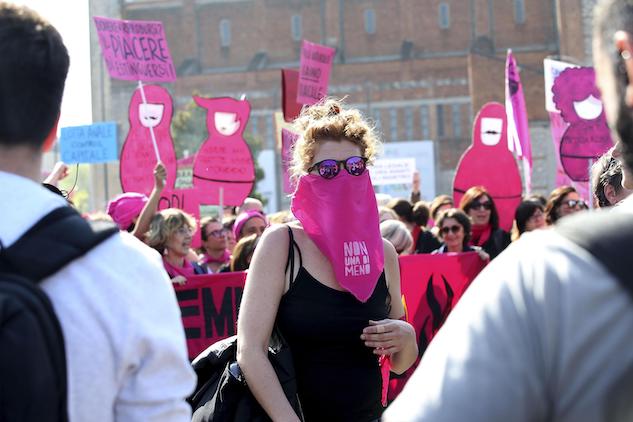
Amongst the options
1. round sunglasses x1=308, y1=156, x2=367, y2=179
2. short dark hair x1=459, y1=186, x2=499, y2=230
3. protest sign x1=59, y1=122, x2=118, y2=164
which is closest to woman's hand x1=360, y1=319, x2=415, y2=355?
round sunglasses x1=308, y1=156, x2=367, y2=179

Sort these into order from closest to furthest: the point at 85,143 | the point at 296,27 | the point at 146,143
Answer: the point at 146,143 → the point at 85,143 → the point at 296,27

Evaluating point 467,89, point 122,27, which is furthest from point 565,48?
point 122,27

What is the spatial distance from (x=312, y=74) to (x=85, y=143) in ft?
12.1

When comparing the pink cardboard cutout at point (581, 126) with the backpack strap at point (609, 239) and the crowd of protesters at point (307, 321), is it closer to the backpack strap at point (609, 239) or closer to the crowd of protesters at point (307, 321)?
the crowd of protesters at point (307, 321)

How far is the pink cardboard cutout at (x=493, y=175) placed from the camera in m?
11.2

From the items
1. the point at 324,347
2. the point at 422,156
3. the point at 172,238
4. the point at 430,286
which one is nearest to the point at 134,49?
the point at 172,238

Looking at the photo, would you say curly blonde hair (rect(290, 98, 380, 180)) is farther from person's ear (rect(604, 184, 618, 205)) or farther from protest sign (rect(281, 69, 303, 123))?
protest sign (rect(281, 69, 303, 123))

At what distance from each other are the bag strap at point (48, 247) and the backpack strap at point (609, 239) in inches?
32.0

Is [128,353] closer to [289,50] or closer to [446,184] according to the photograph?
[446,184]

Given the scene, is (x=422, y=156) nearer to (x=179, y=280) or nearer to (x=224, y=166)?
(x=224, y=166)

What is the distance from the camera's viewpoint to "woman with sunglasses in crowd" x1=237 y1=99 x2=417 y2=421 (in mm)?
3008

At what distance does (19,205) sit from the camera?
1659 millimetres

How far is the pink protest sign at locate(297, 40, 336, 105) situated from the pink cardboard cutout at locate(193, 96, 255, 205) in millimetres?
926

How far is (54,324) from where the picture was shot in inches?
62.8
